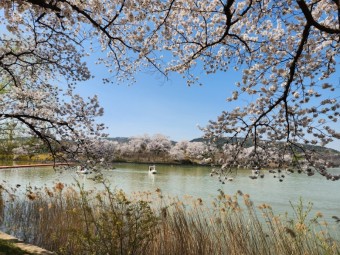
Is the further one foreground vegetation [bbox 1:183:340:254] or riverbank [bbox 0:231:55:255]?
riverbank [bbox 0:231:55:255]

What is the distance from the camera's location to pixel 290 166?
17.5 ft

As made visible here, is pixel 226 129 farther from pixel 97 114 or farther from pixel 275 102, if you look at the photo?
pixel 97 114

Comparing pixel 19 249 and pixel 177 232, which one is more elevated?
pixel 177 232

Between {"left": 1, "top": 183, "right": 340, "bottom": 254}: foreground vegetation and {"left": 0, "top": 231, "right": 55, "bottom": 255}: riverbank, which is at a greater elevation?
{"left": 1, "top": 183, "right": 340, "bottom": 254}: foreground vegetation

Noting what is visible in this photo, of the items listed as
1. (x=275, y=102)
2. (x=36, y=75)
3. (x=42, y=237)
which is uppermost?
(x=36, y=75)

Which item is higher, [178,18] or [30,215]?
[178,18]

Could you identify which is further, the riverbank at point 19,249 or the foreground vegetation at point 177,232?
Result: the riverbank at point 19,249

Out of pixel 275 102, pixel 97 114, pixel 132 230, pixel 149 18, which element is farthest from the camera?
pixel 97 114

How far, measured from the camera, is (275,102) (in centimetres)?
551

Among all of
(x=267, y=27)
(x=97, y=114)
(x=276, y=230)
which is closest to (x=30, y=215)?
(x=97, y=114)

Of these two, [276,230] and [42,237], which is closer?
[276,230]

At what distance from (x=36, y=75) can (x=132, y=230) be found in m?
6.91

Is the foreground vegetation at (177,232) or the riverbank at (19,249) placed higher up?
the foreground vegetation at (177,232)

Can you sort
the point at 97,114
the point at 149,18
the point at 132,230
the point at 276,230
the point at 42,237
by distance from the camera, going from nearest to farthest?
the point at 132,230
the point at 276,230
the point at 149,18
the point at 42,237
the point at 97,114
